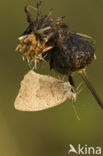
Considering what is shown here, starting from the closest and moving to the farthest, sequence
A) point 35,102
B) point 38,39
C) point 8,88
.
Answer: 1. point 38,39
2. point 35,102
3. point 8,88

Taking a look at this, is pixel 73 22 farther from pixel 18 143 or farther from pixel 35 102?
pixel 35 102

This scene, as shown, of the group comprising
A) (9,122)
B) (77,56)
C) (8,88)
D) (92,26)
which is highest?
(77,56)

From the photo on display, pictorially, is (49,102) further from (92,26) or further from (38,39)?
(92,26)

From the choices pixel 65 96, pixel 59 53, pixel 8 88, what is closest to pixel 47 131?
pixel 8 88

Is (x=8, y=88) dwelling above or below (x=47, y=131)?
above

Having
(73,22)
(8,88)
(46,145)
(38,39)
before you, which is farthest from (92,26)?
(38,39)

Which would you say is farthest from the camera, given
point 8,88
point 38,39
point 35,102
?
point 8,88

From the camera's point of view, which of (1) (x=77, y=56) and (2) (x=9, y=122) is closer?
(1) (x=77, y=56)
